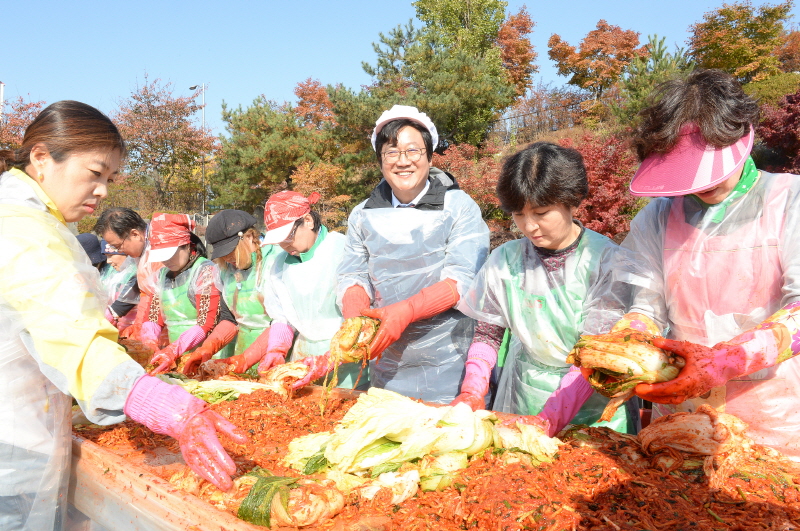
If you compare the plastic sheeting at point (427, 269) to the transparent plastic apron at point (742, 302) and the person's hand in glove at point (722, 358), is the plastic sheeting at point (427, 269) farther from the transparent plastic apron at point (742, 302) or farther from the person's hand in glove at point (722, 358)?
the person's hand in glove at point (722, 358)

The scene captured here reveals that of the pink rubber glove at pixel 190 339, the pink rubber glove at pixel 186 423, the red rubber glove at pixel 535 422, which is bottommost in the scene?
the pink rubber glove at pixel 190 339

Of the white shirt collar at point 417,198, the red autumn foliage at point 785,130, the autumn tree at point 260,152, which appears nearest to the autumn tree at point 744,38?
the red autumn foliage at point 785,130

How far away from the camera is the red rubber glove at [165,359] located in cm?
376

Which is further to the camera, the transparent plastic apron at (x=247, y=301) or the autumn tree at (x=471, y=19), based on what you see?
the autumn tree at (x=471, y=19)

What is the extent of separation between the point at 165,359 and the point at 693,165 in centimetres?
352

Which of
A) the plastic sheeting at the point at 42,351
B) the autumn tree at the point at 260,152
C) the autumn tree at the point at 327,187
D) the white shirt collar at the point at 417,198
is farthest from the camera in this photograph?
the autumn tree at the point at 260,152

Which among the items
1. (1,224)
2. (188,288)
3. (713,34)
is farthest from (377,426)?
(713,34)

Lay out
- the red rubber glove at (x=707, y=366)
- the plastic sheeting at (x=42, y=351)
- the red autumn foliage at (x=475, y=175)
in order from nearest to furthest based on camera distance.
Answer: the red rubber glove at (x=707, y=366), the plastic sheeting at (x=42, y=351), the red autumn foliage at (x=475, y=175)

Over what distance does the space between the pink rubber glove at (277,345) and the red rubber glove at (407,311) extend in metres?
1.04

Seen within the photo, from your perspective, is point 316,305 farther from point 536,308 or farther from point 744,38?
point 744,38

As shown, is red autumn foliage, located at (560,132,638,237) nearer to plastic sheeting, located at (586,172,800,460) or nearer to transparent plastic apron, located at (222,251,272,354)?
transparent plastic apron, located at (222,251,272,354)

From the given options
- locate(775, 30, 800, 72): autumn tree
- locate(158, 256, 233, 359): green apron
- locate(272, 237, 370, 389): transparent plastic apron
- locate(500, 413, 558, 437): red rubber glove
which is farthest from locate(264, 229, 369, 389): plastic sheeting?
locate(775, 30, 800, 72): autumn tree

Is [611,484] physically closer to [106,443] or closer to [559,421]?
[559,421]

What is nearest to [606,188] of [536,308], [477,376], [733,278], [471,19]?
[536,308]
